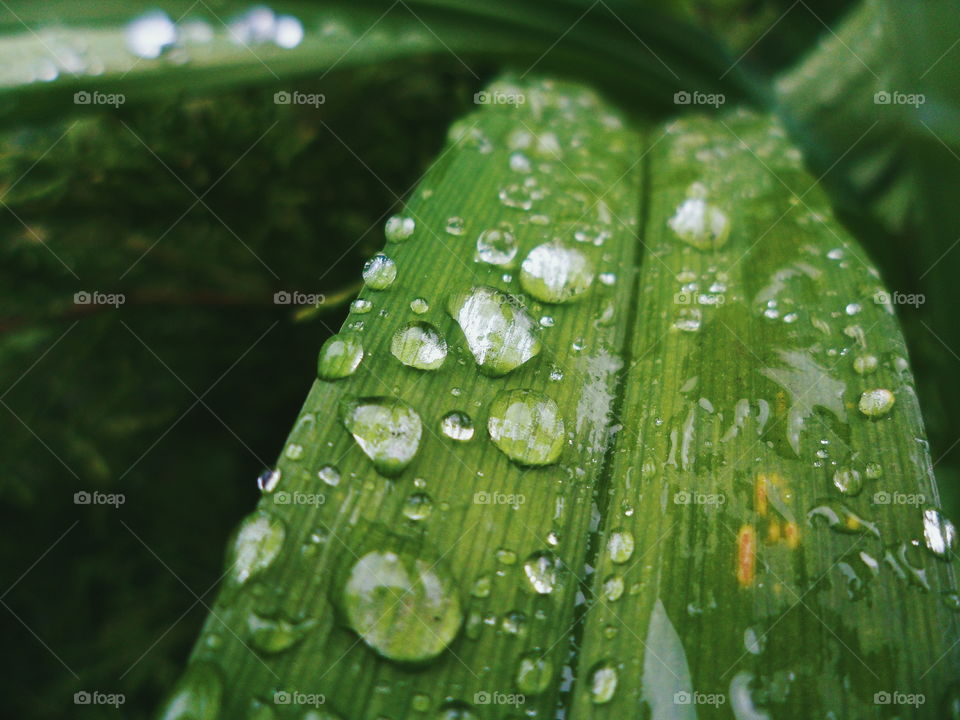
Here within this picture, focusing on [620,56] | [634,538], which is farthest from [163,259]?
[634,538]

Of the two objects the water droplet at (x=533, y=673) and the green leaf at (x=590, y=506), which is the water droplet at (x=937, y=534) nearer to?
the green leaf at (x=590, y=506)

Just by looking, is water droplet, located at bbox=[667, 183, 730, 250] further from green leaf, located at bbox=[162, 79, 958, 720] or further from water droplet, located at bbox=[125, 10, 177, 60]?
water droplet, located at bbox=[125, 10, 177, 60]

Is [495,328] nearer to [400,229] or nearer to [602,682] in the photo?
[400,229]

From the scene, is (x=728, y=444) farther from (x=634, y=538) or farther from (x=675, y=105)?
(x=675, y=105)

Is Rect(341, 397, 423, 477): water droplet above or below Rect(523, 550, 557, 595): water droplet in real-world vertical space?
above

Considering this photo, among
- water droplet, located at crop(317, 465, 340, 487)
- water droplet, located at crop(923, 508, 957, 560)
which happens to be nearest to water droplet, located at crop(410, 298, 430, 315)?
water droplet, located at crop(317, 465, 340, 487)

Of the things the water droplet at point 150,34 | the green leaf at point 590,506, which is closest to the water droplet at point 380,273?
the green leaf at point 590,506

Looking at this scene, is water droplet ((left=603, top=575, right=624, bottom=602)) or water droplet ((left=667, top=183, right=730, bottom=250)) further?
water droplet ((left=667, top=183, right=730, bottom=250))
